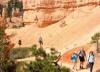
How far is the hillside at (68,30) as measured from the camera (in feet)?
92.6

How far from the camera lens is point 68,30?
3045 centimetres

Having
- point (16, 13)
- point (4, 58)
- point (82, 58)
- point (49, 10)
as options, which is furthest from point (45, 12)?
point (16, 13)

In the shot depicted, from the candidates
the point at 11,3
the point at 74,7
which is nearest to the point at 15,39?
the point at 74,7

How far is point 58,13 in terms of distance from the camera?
115 ft

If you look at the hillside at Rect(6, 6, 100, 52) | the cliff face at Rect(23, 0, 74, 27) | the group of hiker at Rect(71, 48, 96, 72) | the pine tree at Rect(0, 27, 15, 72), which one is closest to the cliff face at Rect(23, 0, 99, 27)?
the cliff face at Rect(23, 0, 74, 27)

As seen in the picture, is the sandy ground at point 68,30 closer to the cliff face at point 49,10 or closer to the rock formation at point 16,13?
the cliff face at point 49,10

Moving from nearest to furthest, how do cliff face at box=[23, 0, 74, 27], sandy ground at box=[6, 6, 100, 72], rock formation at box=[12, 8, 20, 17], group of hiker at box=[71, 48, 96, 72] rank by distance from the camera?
group of hiker at box=[71, 48, 96, 72] → sandy ground at box=[6, 6, 100, 72] → cliff face at box=[23, 0, 74, 27] → rock formation at box=[12, 8, 20, 17]

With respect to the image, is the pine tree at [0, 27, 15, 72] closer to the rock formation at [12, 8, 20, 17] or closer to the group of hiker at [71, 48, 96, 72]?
the group of hiker at [71, 48, 96, 72]

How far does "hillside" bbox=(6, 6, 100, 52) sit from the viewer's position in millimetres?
28225

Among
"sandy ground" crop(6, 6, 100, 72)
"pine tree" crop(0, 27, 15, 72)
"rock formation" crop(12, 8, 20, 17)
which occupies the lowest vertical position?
"rock formation" crop(12, 8, 20, 17)

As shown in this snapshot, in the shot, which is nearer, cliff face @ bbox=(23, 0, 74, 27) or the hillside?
the hillside

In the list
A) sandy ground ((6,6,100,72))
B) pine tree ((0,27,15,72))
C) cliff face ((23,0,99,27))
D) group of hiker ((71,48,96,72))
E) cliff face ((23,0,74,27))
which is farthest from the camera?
cliff face ((23,0,74,27))

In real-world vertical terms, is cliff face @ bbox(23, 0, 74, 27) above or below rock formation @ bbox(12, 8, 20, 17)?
above

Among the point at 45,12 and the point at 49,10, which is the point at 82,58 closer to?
the point at 49,10
